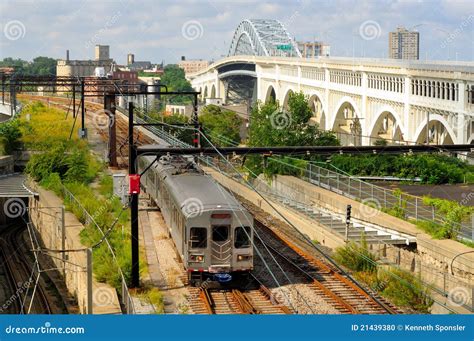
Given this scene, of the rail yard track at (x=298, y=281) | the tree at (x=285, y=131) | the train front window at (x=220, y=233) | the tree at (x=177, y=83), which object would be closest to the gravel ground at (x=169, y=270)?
the rail yard track at (x=298, y=281)

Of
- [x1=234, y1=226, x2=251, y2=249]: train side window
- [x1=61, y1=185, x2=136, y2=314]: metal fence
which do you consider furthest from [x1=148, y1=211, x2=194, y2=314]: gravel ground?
[x1=234, y1=226, x2=251, y2=249]: train side window

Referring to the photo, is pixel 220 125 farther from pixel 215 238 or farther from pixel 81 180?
pixel 215 238

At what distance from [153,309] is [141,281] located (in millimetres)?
2349

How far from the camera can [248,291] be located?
18078 mm

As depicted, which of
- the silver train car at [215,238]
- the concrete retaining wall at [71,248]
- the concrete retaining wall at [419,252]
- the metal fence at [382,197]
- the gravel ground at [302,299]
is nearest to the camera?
Result: the gravel ground at [302,299]

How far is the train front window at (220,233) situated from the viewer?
17859 millimetres

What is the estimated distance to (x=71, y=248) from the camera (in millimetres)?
23312

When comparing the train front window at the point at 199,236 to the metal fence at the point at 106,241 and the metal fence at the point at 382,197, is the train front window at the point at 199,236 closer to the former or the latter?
the metal fence at the point at 106,241

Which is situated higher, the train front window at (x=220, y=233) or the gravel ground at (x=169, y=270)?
the train front window at (x=220, y=233)

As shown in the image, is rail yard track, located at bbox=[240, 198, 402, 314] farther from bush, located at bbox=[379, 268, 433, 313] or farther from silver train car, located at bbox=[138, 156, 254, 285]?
silver train car, located at bbox=[138, 156, 254, 285]

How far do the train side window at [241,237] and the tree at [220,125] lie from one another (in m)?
34.6

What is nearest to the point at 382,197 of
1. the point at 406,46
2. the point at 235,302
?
the point at 235,302

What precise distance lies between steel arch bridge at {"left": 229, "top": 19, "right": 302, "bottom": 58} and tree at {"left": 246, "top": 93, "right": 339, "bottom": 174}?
65.4m

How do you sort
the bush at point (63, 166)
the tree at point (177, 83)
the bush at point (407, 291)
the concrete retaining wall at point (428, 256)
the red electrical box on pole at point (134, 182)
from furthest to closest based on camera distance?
the tree at point (177, 83) → the bush at point (63, 166) → the concrete retaining wall at point (428, 256) → the red electrical box on pole at point (134, 182) → the bush at point (407, 291)
